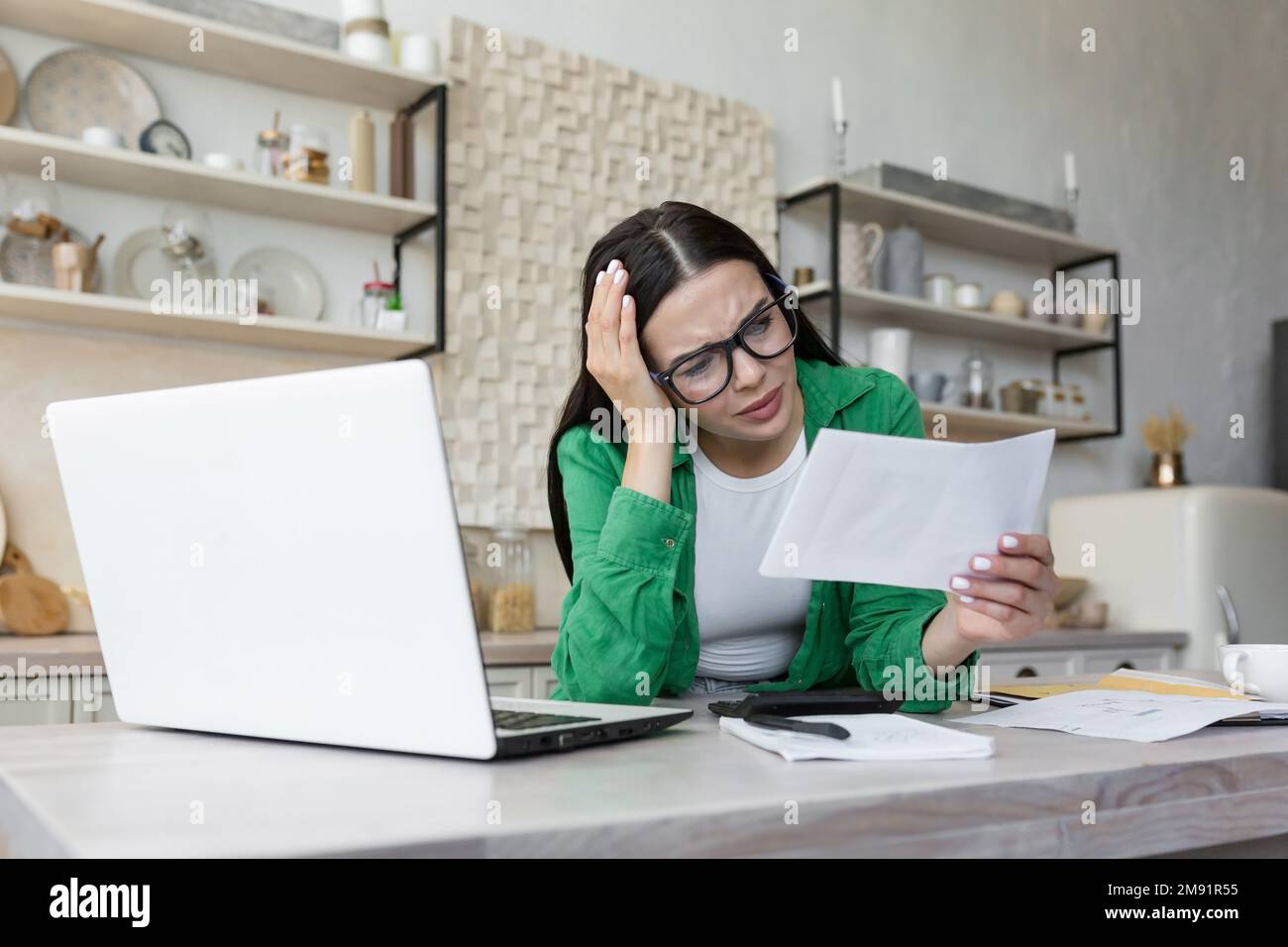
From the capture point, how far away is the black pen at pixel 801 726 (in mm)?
868

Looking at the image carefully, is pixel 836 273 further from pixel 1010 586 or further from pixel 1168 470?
pixel 1010 586

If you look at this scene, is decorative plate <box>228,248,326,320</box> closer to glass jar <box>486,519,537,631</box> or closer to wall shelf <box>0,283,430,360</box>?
wall shelf <box>0,283,430,360</box>

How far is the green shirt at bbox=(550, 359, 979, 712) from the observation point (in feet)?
4.10

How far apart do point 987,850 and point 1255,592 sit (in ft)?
11.2

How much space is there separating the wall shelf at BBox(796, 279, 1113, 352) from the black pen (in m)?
2.63

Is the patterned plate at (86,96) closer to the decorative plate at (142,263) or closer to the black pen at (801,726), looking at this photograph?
the decorative plate at (142,263)

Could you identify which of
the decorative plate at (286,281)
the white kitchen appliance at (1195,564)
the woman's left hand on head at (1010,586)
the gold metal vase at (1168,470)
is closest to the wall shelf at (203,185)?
the decorative plate at (286,281)

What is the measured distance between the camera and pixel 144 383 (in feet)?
8.73

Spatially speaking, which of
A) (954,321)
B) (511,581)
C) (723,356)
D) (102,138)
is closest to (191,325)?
(102,138)

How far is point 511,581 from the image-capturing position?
2.95 meters

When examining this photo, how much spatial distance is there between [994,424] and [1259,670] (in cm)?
273

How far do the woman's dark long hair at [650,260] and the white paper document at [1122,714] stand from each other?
60 cm

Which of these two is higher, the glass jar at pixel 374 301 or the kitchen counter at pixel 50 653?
the glass jar at pixel 374 301
